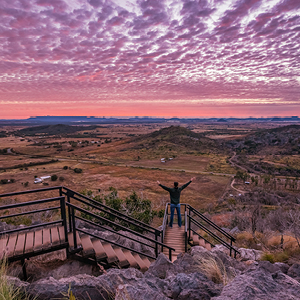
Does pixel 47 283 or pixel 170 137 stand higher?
pixel 47 283

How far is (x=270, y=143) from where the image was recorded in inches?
3708

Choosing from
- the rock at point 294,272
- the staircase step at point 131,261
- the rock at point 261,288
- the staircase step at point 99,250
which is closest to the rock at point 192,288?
the rock at point 261,288

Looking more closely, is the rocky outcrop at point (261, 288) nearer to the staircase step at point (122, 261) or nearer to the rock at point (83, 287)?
the rock at point (83, 287)

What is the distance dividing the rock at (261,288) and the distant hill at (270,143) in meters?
86.9

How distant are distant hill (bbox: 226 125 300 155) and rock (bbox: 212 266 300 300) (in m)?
86.9

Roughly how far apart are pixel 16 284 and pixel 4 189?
44.0 metres

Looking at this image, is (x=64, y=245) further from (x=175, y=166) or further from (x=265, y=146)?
(x=265, y=146)

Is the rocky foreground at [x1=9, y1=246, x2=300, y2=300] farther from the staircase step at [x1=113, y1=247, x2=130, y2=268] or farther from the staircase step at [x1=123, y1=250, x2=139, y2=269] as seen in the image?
the staircase step at [x1=123, y1=250, x2=139, y2=269]

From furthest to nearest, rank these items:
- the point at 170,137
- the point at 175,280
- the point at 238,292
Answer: the point at 170,137 < the point at 175,280 < the point at 238,292

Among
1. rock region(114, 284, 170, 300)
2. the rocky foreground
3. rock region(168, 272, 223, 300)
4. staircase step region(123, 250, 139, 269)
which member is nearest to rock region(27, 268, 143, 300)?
the rocky foreground

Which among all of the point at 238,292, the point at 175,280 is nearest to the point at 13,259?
the point at 175,280

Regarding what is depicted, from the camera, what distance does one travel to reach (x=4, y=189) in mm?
39281

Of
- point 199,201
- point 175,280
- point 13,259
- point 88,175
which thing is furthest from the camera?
point 88,175

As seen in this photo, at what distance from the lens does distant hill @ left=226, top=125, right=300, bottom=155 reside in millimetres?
81600
